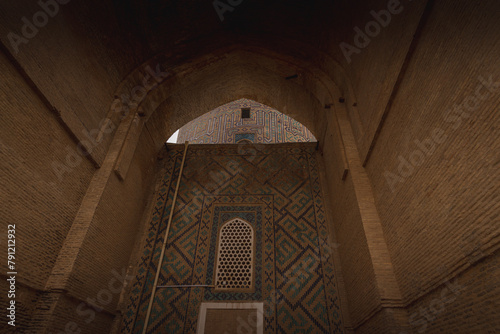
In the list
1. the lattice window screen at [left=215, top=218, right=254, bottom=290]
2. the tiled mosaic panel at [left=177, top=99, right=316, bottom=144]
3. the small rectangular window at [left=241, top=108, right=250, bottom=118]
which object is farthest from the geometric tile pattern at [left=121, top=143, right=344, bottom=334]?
the small rectangular window at [left=241, top=108, right=250, bottom=118]

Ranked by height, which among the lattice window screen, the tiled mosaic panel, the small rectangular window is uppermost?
the small rectangular window

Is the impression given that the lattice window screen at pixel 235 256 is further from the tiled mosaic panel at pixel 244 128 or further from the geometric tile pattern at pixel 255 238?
the tiled mosaic panel at pixel 244 128

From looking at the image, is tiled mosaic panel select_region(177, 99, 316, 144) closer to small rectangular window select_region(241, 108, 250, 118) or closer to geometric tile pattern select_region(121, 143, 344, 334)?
small rectangular window select_region(241, 108, 250, 118)

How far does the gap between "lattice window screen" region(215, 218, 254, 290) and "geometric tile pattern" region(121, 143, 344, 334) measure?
4.6 inches

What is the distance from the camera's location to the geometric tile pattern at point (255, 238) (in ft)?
15.2

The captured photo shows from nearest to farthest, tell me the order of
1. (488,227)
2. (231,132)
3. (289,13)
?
(488,227)
(289,13)
(231,132)

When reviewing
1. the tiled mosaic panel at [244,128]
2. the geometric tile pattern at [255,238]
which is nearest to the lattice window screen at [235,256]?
the geometric tile pattern at [255,238]

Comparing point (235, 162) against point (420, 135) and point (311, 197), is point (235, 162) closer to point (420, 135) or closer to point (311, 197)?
point (311, 197)

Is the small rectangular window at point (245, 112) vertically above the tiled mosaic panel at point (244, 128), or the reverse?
the small rectangular window at point (245, 112)

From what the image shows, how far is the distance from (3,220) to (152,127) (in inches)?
147

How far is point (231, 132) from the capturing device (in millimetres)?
9898

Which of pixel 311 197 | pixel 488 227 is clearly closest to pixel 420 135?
pixel 488 227

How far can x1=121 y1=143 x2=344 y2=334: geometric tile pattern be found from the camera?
183 inches

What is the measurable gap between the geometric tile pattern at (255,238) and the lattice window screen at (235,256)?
0.12 m
